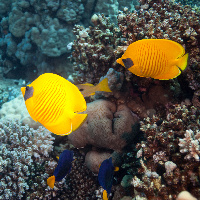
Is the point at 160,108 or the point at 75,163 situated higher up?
the point at 160,108

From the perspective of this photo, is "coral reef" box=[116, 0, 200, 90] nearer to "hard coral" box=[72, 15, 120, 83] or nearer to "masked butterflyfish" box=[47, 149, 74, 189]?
"hard coral" box=[72, 15, 120, 83]

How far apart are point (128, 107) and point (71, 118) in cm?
207

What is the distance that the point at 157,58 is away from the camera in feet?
6.50

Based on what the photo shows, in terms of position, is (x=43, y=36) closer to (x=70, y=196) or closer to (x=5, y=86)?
(x=5, y=86)

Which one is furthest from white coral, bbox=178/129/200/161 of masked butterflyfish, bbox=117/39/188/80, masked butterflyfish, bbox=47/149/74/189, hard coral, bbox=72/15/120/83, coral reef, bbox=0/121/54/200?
coral reef, bbox=0/121/54/200

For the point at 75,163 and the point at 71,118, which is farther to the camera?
the point at 75,163

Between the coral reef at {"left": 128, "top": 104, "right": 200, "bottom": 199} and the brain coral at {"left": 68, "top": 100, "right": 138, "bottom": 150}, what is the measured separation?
515 mm

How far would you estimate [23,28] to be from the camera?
26.5 ft

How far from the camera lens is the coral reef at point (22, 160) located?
10.2 ft

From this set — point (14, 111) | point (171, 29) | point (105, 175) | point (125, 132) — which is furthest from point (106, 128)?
point (14, 111)

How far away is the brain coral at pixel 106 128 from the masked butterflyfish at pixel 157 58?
1.16 meters

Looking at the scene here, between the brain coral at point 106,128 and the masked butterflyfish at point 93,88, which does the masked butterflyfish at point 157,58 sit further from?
the brain coral at point 106,128

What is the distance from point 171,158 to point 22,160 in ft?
8.80

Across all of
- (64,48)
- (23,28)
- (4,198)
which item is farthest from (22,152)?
(23,28)
